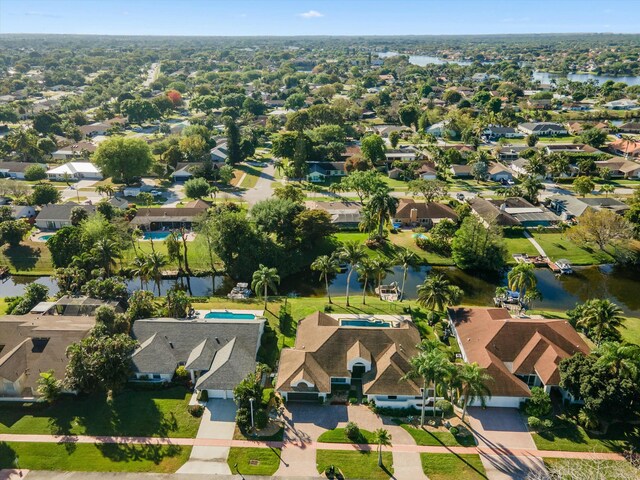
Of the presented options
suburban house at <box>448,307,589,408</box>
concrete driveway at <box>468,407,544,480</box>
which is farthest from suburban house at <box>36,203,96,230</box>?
concrete driveway at <box>468,407,544,480</box>

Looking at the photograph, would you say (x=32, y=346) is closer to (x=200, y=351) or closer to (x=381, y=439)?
(x=200, y=351)

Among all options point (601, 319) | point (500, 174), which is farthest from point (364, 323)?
point (500, 174)

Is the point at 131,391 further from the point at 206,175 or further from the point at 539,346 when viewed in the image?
the point at 206,175

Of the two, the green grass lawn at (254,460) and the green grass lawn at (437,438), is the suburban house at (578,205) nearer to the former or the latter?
the green grass lawn at (437,438)

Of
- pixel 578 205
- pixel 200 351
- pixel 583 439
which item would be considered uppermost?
pixel 578 205

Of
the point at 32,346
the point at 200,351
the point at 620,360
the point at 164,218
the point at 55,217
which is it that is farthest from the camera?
the point at 164,218

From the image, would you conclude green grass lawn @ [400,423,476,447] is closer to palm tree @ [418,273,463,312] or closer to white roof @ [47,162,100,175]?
palm tree @ [418,273,463,312]

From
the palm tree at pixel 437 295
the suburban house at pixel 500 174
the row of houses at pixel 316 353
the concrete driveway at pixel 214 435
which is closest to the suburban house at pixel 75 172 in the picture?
the row of houses at pixel 316 353
